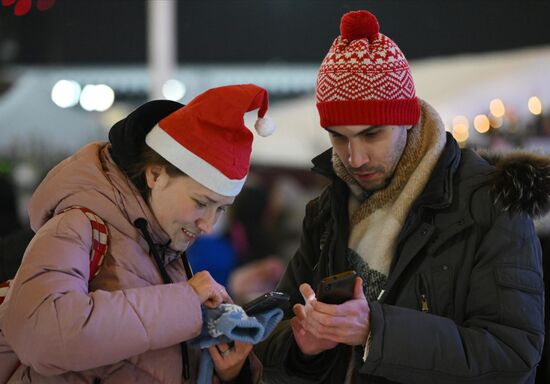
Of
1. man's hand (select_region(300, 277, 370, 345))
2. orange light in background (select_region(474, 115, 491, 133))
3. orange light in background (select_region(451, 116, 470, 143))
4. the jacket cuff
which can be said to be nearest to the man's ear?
man's hand (select_region(300, 277, 370, 345))

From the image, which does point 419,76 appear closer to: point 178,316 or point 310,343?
point 310,343

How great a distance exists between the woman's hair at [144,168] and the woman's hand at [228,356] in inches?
14.6

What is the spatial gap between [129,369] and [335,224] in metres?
0.70

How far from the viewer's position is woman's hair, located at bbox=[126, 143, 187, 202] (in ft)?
5.50

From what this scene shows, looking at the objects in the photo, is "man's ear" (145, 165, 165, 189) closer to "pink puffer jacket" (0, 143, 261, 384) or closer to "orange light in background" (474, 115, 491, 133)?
"pink puffer jacket" (0, 143, 261, 384)

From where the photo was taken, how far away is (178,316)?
152 cm

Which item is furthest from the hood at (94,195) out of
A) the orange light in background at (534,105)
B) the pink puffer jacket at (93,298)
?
the orange light in background at (534,105)

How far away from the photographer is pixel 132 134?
66.9 inches

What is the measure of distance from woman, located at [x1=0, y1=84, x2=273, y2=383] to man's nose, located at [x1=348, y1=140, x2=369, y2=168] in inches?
10.3

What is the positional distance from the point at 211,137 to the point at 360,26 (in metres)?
0.53

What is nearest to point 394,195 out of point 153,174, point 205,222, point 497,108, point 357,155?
point 357,155

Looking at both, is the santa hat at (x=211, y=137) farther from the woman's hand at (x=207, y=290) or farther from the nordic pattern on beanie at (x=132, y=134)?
the woman's hand at (x=207, y=290)

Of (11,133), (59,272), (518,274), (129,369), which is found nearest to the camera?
(59,272)

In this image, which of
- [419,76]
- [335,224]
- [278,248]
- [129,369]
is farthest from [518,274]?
[419,76]
